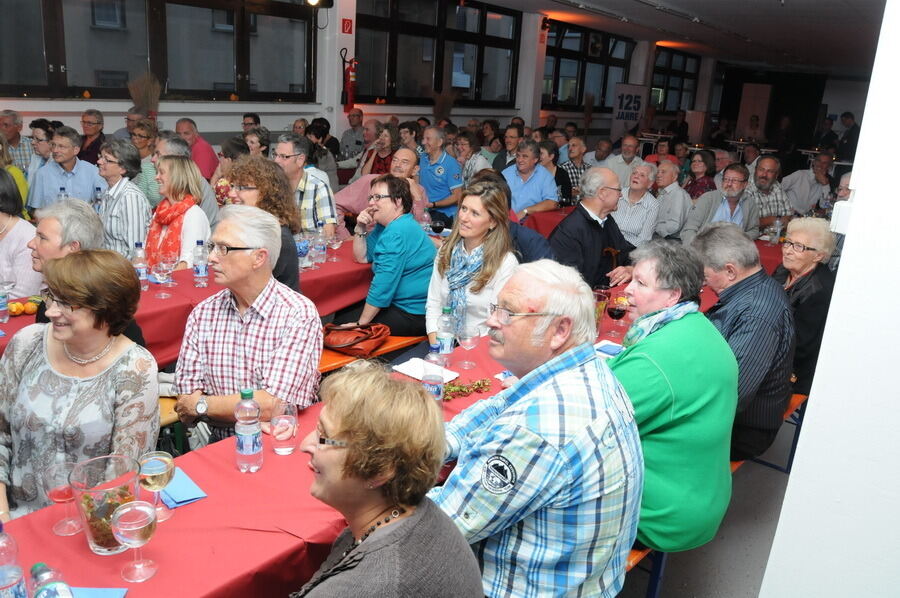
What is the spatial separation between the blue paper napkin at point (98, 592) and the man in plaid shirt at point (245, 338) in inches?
37.6

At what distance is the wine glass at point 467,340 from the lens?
Result: 3.15 meters

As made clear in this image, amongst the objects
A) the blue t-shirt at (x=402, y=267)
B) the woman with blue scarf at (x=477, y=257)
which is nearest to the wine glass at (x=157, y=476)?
the woman with blue scarf at (x=477, y=257)

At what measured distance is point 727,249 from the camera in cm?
329

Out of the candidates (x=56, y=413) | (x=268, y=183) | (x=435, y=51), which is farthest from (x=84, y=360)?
(x=435, y=51)

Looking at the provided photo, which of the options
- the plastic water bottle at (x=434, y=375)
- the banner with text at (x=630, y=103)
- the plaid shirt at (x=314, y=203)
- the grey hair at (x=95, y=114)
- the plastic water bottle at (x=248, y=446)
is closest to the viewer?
the plastic water bottle at (x=248, y=446)

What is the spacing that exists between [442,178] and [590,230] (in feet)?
10.4

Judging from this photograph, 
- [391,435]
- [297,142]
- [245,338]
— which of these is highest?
[297,142]

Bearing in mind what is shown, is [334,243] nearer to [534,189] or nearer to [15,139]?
[534,189]

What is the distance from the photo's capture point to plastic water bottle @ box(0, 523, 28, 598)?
1.43 metres

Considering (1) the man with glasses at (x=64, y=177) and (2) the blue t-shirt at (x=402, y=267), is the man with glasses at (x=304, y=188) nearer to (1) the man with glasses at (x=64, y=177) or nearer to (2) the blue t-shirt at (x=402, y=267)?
(2) the blue t-shirt at (x=402, y=267)

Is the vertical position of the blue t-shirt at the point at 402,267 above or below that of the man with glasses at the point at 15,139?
below

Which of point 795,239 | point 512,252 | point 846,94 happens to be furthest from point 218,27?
point 846,94

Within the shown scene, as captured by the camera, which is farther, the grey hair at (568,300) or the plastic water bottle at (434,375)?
the plastic water bottle at (434,375)

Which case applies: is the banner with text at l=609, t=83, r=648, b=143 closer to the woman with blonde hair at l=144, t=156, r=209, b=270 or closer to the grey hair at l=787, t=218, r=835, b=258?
the grey hair at l=787, t=218, r=835, b=258
